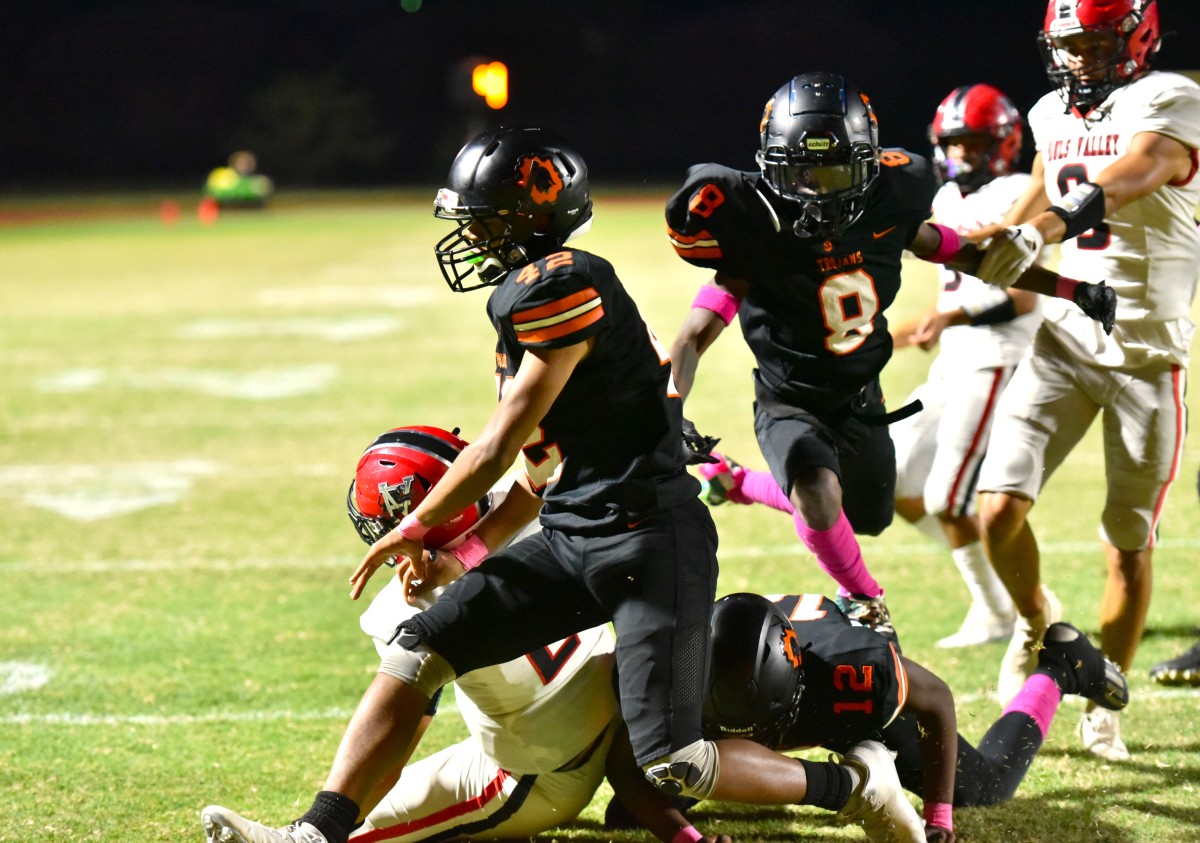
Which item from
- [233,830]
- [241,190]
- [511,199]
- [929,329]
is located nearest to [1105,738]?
[929,329]

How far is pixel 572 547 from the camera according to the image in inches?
118

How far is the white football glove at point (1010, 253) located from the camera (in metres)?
3.55

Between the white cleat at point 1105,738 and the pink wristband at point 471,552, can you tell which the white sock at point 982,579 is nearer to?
the white cleat at point 1105,738

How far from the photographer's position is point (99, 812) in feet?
11.5

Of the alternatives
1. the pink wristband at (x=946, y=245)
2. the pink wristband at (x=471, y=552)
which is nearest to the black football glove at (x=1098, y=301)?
the pink wristband at (x=946, y=245)

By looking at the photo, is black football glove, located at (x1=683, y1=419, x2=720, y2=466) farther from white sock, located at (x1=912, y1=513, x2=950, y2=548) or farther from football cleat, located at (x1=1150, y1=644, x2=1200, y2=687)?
football cleat, located at (x1=1150, y1=644, x2=1200, y2=687)

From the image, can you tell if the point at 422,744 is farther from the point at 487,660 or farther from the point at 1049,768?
the point at 1049,768

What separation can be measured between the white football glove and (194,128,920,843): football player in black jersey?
1.05 meters

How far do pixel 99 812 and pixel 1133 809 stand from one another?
8.64ft

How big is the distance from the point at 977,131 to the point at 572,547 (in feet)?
9.70

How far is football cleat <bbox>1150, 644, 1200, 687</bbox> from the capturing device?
4.32 m

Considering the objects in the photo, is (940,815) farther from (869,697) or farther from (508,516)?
(508,516)

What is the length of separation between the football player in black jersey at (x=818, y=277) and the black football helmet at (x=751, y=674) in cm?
70

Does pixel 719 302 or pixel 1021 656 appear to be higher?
pixel 719 302
